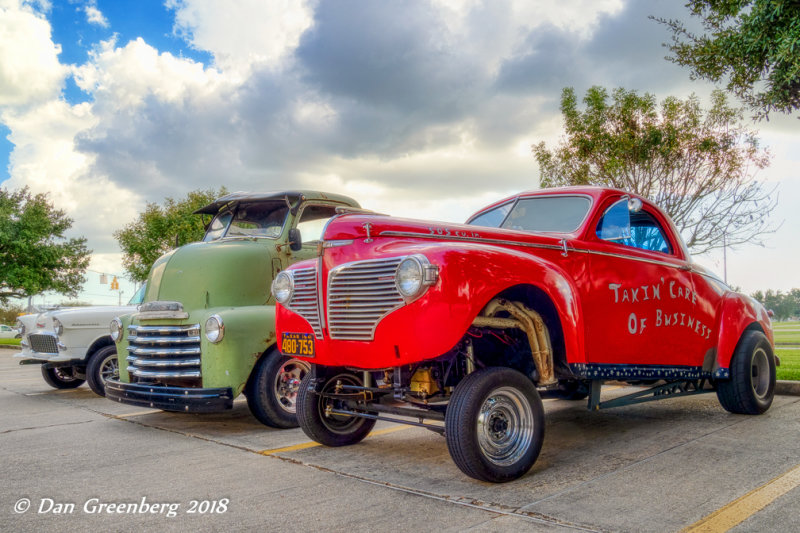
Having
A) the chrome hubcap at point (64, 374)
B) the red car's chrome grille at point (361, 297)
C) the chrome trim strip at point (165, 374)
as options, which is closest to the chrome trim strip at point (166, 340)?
the chrome trim strip at point (165, 374)

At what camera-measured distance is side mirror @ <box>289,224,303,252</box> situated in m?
7.07

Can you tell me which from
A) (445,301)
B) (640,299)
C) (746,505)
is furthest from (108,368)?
(746,505)

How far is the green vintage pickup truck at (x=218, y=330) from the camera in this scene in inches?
242

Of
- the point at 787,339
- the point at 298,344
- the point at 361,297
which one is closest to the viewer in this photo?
the point at 361,297

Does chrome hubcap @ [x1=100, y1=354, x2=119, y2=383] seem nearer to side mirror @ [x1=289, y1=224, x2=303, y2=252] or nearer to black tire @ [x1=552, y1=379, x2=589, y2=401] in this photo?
side mirror @ [x1=289, y1=224, x2=303, y2=252]

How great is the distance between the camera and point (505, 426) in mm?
4387

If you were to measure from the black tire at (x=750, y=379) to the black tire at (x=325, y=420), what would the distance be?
373 cm

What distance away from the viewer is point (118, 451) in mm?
5555

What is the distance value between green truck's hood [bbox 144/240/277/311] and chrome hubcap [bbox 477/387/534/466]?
349 cm

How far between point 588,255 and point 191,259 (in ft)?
13.6

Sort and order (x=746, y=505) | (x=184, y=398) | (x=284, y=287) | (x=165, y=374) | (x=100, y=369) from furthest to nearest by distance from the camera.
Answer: (x=100, y=369) → (x=165, y=374) → (x=184, y=398) → (x=284, y=287) → (x=746, y=505)

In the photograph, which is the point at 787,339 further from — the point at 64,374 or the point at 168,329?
the point at 168,329

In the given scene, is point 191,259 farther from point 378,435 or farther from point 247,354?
point 378,435

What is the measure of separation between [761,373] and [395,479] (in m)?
4.56
